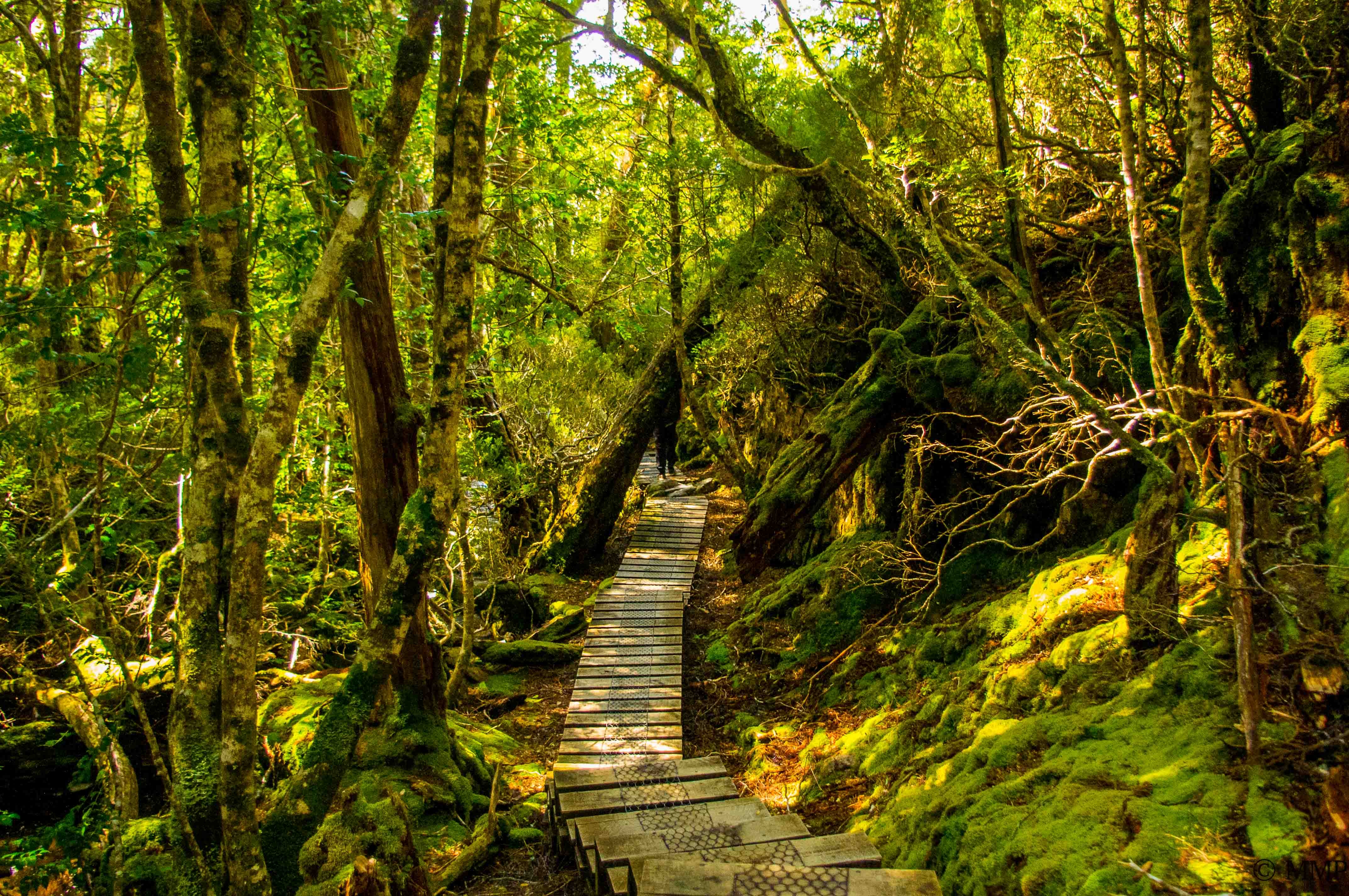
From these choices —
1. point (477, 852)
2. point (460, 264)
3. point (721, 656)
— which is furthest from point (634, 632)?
point (460, 264)

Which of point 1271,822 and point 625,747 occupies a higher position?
point 1271,822

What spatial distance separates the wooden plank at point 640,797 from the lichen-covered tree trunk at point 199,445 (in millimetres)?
2219

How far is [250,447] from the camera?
3.53 m

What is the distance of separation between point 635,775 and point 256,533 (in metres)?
3.35

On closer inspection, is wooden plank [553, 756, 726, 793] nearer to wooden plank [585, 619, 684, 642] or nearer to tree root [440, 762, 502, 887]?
tree root [440, 762, 502, 887]

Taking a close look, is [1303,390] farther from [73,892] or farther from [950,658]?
[73,892]

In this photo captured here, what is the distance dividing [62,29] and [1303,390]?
849 centimetres

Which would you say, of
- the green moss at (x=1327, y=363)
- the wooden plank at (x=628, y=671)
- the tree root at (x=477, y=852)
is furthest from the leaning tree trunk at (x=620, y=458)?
the green moss at (x=1327, y=363)

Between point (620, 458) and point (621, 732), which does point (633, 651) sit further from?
point (620, 458)

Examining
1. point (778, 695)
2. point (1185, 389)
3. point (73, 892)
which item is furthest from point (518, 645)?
point (1185, 389)

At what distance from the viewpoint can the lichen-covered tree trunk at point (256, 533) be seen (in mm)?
3164

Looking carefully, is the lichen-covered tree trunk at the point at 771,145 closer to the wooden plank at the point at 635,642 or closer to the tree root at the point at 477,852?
the wooden plank at the point at 635,642

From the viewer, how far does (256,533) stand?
3260mm

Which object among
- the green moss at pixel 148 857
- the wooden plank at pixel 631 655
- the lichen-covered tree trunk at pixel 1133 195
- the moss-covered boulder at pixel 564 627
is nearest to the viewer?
the lichen-covered tree trunk at pixel 1133 195
